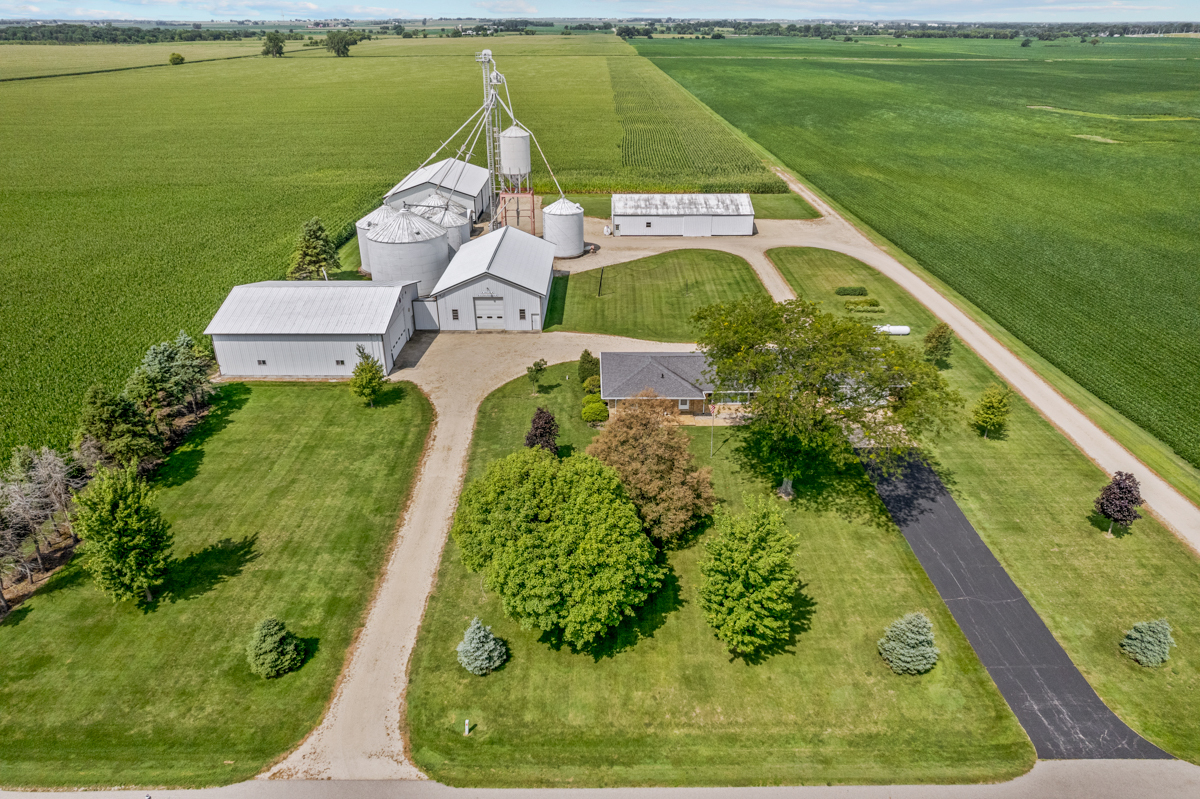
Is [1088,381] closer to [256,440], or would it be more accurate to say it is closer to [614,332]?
[614,332]

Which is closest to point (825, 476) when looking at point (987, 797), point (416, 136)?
point (987, 797)

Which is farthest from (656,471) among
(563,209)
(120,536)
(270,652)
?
(563,209)

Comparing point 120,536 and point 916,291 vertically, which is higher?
point 120,536

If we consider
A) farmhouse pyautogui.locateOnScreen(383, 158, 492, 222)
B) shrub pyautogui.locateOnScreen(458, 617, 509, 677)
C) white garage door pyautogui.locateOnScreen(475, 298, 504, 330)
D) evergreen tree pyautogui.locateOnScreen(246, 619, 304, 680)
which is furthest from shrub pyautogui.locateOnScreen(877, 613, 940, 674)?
farmhouse pyautogui.locateOnScreen(383, 158, 492, 222)

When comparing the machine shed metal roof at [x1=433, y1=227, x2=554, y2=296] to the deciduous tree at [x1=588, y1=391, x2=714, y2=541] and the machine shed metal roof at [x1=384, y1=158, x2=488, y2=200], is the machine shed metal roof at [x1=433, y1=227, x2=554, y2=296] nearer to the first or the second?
the machine shed metal roof at [x1=384, y1=158, x2=488, y2=200]

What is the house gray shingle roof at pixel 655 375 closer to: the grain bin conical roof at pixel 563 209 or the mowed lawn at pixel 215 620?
the mowed lawn at pixel 215 620

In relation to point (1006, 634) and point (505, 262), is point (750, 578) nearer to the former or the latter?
point (1006, 634)

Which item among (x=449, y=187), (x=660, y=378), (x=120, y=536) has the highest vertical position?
(x=449, y=187)
